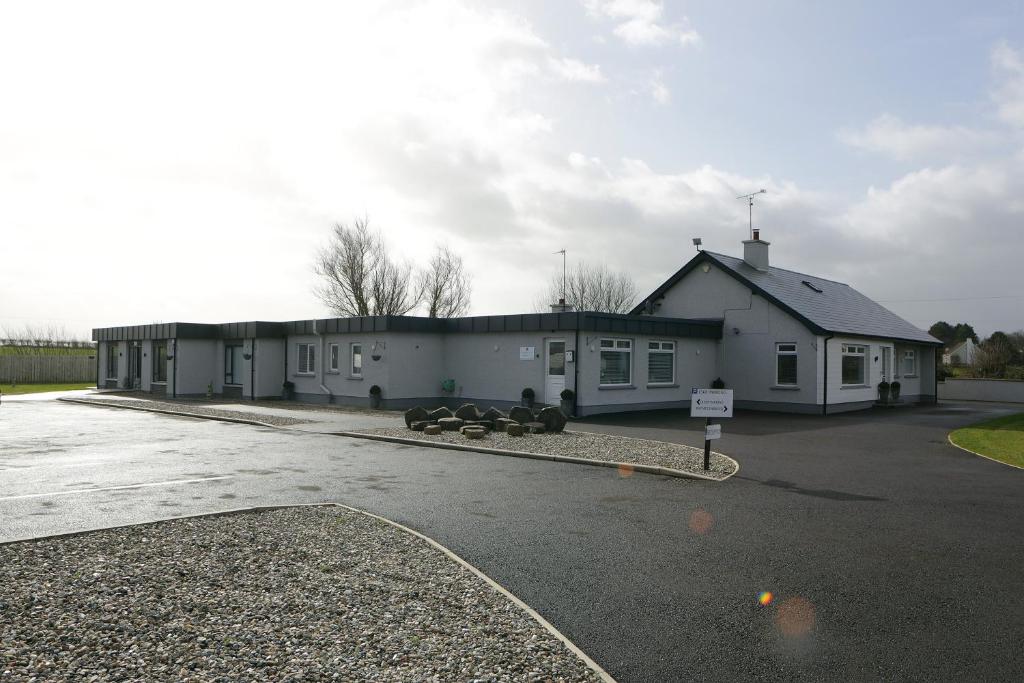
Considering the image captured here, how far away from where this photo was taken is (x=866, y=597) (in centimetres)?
589

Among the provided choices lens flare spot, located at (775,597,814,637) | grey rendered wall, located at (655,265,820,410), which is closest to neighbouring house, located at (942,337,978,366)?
grey rendered wall, located at (655,265,820,410)

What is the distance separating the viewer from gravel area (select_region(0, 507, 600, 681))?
4.33 metres

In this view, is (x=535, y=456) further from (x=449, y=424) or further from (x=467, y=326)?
(x=467, y=326)

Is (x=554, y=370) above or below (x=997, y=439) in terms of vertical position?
above

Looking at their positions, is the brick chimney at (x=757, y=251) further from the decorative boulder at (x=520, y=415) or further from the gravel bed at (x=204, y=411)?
the gravel bed at (x=204, y=411)

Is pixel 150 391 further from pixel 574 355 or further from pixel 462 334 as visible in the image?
pixel 574 355

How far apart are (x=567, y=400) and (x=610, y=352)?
98.9 inches

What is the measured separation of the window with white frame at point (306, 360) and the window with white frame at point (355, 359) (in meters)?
2.58

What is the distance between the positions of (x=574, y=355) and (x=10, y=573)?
18289 mm

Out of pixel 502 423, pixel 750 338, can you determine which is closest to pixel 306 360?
pixel 502 423

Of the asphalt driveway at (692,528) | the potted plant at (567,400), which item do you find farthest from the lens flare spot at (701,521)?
the potted plant at (567,400)

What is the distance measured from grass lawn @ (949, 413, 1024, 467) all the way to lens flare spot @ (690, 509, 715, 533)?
7807mm

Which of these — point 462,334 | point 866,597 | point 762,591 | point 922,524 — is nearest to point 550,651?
point 762,591

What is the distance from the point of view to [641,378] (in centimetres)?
2536
